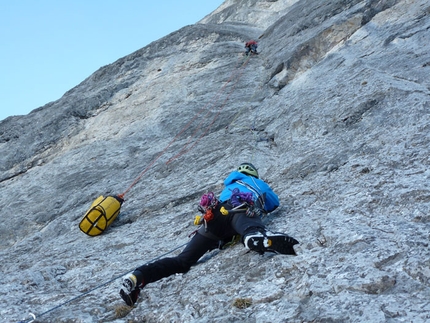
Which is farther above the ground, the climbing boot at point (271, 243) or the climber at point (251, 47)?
the climber at point (251, 47)

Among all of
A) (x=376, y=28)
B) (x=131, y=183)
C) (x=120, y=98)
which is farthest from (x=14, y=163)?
(x=376, y=28)

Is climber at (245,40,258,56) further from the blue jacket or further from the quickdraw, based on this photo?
the quickdraw

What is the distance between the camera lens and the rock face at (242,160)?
4.28 metres

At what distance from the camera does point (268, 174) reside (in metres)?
8.91

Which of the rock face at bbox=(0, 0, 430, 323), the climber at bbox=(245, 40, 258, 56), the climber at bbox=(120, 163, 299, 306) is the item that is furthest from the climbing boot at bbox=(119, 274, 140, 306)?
the climber at bbox=(245, 40, 258, 56)

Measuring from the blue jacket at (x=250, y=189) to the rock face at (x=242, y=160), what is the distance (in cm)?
28

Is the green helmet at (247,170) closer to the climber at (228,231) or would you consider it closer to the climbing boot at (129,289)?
the climber at (228,231)

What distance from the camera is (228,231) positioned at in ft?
19.2

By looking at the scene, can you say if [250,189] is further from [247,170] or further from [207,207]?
[207,207]

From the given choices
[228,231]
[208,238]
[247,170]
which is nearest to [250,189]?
[247,170]

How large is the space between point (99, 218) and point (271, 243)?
4.77m

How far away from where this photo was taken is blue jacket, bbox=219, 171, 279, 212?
21.2 ft

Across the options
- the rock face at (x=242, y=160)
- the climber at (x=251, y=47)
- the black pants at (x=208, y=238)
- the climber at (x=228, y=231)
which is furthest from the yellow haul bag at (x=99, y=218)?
the climber at (x=251, y=47)

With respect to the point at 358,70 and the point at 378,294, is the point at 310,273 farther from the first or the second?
the point at 358,70
